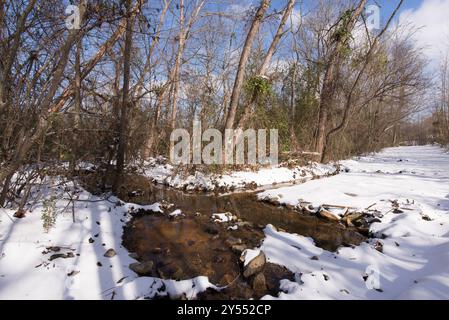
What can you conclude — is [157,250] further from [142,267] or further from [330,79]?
[330,79]

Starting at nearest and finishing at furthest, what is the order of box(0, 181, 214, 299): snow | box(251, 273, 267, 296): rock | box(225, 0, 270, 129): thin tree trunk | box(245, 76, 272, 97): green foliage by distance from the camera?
box(0, 181, 214, 299): snow < box(251, 273, 267, 296): rock < box(225, 0, 270, 129): thin tree trunk < box(245, 76, 272, 97): green foliage

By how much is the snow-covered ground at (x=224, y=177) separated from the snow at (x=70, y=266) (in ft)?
12.1

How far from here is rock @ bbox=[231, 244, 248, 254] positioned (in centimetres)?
360

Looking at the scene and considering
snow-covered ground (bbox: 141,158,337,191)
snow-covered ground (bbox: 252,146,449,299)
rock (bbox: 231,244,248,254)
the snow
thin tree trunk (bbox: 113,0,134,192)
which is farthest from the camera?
snow-covered ground (bbox: 141,158,337,191)

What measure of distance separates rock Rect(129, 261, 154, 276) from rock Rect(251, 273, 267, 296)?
1123mm

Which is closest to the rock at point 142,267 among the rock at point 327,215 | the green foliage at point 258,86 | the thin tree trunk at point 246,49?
the rock at point 327,215

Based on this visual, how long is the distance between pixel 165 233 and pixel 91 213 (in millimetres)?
1156

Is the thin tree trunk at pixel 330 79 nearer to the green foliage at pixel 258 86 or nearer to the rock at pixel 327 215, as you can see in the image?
the green foliage at pixel 258 86

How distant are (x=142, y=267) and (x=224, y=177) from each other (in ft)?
16.3

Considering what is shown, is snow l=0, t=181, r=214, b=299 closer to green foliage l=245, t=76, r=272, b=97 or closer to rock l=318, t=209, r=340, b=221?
rock l=318, t=209, r=340, b=221

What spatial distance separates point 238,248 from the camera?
11.9 ft

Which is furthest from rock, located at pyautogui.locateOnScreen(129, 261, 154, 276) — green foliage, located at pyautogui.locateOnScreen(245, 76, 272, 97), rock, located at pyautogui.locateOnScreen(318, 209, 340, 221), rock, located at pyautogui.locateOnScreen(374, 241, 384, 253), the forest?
green foliage, located at pyautogui.locateOnScreen(245, 76, 272, 97)

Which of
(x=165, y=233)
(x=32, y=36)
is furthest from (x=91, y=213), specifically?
(x=32, y=36)
